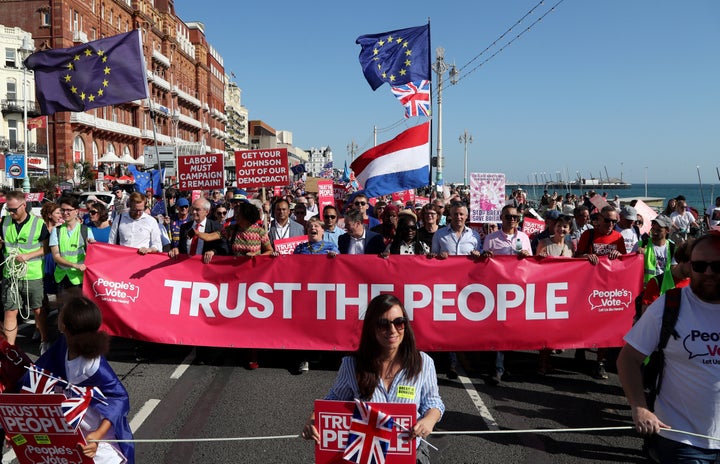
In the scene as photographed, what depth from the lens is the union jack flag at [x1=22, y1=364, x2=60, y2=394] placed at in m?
3.00

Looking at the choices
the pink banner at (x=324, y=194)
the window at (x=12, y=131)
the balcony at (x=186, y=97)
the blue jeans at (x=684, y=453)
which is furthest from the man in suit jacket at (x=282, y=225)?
the balcony at (x=186, y=97)

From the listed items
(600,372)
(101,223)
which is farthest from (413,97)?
(600,372)

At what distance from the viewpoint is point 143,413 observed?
5.27 m

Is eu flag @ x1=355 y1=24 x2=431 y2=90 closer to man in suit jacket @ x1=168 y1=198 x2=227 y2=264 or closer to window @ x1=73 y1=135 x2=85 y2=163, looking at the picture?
man in suit jacket @ x1=168 y1=198 x2=227 y2=264

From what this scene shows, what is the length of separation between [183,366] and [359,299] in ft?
7.16

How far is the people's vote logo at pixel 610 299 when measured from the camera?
641 centimetres

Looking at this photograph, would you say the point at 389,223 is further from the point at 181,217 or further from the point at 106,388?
the point at 106,388

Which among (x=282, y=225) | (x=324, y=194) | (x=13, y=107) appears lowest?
(x=282, y=225)

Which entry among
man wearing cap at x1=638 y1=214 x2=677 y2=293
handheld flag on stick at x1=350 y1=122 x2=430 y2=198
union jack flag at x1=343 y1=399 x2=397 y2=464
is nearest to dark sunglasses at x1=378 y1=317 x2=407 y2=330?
union jack flag at x1=343 y1=399 x2=397 y2=464

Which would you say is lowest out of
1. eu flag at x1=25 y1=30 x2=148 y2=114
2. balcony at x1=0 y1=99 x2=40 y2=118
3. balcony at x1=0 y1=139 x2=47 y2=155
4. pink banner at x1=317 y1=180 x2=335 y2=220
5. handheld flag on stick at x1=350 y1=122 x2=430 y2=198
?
pink banner at x1=317 y1=180 x2=335 y2=220

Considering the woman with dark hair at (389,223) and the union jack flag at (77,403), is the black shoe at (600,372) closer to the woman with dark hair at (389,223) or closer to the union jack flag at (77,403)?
the woman with dark hair at (389,223)

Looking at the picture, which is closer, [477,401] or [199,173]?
[477,401]

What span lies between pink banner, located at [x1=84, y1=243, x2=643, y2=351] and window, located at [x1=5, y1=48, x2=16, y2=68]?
170ft

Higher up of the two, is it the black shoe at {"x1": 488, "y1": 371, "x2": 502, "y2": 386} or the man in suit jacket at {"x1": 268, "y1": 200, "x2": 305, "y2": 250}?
the man in suit jacket at {"x1": 268, "y1": 200, "x2": 305, "y2": 250}
